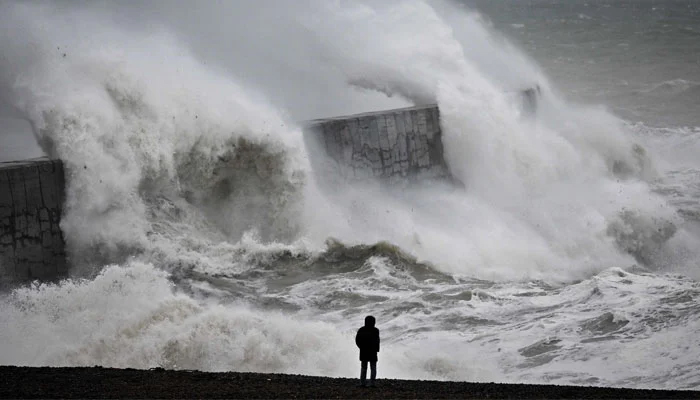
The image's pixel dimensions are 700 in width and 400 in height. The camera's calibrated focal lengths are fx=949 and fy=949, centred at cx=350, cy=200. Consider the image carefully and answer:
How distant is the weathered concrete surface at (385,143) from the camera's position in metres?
14.6

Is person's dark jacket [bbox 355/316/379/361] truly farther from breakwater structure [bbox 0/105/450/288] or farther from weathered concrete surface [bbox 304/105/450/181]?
weathered concrete surface [bbox 304/105/450/181]

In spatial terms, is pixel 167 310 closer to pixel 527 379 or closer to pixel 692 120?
pixel 527 379

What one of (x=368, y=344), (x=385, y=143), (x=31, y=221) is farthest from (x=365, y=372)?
(x=385, y=143)

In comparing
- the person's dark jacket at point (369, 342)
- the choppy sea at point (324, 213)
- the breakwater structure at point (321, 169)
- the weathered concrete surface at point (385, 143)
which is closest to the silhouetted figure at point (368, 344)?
the person's dark jacket at point (369, 342)

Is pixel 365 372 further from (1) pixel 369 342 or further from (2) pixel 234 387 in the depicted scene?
(2) pixel 234 387

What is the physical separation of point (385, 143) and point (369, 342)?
28.1 ft

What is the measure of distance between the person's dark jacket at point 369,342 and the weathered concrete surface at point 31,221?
4761 mm

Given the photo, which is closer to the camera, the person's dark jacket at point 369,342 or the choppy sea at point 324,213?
the person's dark jacket at point 369,342

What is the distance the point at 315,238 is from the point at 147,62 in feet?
12.8

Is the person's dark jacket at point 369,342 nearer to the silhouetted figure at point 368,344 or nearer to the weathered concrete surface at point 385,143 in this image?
the silhouetted figure at point 368,344

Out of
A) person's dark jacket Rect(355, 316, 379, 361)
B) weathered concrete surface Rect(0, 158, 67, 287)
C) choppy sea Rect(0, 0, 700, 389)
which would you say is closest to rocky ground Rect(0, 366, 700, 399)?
person's dark jacket Rect(355, 316, 379, 361)

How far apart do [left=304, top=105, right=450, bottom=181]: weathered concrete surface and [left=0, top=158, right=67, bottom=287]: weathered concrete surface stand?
4.45m

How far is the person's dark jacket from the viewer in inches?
278

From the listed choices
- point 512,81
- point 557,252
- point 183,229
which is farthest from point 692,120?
point 183,229
